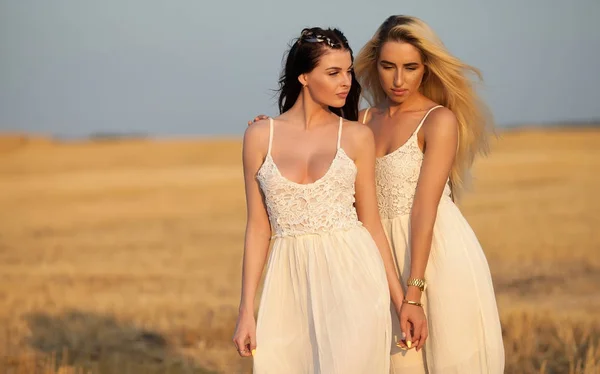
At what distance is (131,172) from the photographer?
43.9 m

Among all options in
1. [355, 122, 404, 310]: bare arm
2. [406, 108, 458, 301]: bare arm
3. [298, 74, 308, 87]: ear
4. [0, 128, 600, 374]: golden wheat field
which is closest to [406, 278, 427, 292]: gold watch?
[406, 108, 458, 301]: bare arm

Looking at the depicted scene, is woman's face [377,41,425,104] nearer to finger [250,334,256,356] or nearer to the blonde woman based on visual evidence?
the blonde woman

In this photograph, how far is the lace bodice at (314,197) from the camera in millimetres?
5453

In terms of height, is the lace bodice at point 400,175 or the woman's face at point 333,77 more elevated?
the woman's face at point 333,77

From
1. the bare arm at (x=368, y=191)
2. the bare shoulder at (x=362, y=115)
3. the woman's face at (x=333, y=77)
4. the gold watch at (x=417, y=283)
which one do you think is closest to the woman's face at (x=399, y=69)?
the bare shoulder at (x=362, y=115)

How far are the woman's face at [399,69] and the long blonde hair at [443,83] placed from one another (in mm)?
38

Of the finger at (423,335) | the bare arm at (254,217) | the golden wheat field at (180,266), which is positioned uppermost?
the bare arm at (254,217)

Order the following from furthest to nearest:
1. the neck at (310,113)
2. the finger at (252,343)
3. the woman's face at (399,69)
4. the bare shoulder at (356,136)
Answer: the woman's face at (399,69)
the neck at (310,113)
the bare shoulder at (356,136)
the finger at (252,343)

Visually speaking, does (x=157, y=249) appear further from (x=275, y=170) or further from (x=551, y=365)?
(x=275, y=170)

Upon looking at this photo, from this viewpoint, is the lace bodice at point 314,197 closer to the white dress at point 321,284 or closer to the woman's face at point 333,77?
the white dress at point 321,284

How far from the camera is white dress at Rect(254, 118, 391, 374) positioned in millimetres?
5344

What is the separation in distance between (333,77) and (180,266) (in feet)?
37.4

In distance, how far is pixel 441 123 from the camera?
6.09 m

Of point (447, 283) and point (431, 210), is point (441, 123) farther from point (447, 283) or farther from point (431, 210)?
point (447, 283)
